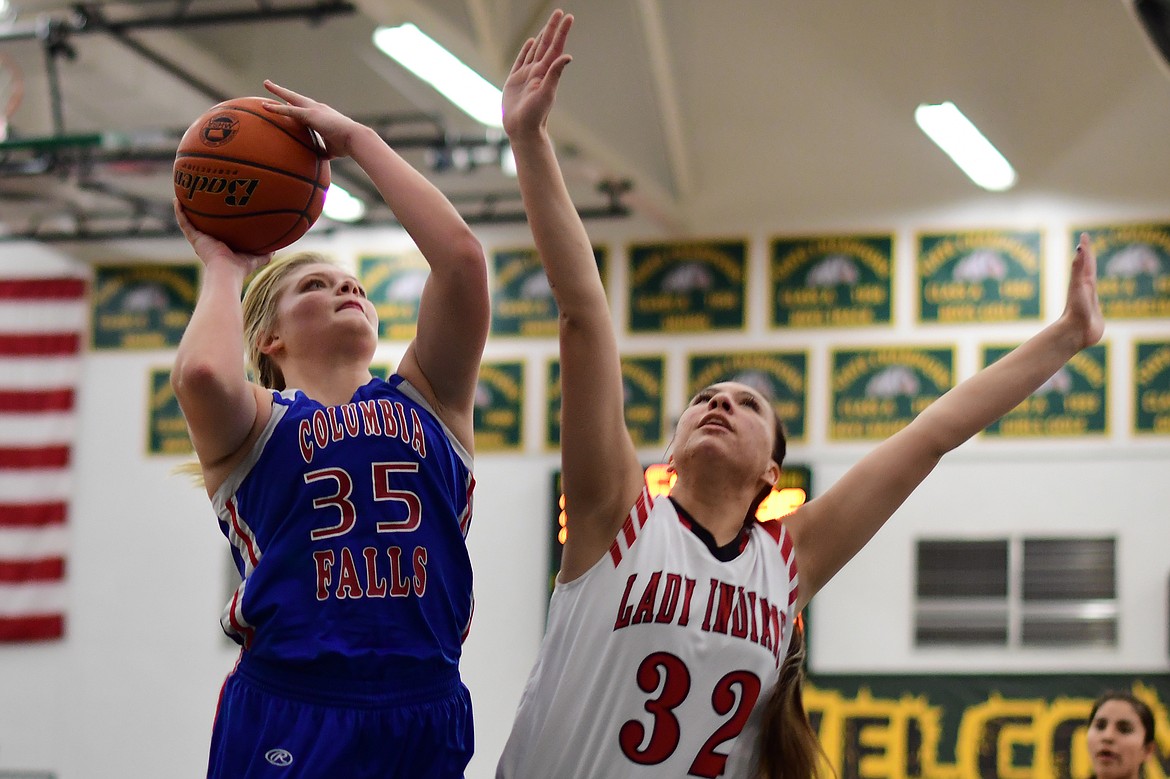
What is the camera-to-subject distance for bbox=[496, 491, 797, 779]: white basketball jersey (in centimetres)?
300

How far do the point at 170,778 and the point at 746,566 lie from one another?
398 inches

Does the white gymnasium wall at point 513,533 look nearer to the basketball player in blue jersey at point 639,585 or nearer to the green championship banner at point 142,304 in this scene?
the green championship banner at point 142,304

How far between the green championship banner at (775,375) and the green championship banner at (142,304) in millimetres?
4879

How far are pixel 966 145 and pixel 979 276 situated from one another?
A: 4.34ft

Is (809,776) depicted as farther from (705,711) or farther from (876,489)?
(876,489)

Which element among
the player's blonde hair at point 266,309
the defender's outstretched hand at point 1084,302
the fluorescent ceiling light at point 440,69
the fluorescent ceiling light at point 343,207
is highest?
the fluorescent ceiling light at point 440,69

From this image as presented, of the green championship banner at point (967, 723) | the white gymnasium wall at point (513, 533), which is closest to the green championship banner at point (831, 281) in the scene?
the white gymnasium wall at point (513, 533)

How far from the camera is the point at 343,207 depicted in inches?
471

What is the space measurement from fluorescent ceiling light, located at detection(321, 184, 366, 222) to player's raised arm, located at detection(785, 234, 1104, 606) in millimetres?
8816

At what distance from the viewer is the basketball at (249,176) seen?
2867 mm

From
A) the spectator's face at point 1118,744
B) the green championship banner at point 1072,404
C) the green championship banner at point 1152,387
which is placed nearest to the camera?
the spectator's face at point 1118,744

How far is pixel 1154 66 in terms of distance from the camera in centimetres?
1045

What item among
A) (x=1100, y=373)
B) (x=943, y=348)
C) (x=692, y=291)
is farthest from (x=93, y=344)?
(x=1100, y=373)

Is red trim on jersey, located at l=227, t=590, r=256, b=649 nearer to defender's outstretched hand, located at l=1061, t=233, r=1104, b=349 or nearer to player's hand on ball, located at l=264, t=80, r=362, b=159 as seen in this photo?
player's hand on ball, located at l=264, t=80, r=362, b=159
